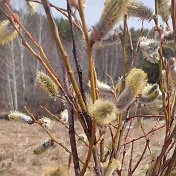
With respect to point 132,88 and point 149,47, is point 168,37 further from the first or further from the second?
point 132,88

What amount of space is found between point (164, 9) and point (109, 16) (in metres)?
0.20

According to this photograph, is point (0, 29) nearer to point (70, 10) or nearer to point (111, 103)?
point (70, 10)

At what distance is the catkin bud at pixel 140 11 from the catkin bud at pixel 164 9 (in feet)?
0.06

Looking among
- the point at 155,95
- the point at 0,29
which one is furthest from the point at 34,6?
the point at 155,95

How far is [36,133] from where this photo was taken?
26.4ft

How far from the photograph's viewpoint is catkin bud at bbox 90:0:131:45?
491 millimetres

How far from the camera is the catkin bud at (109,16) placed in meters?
0.49

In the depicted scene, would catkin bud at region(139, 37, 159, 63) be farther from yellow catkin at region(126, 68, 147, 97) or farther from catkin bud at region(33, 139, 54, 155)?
catkin bud at region(33, 139, 54, 155)

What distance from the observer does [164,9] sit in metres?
0.67

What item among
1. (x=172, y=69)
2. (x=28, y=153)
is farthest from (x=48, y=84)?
(x=28, y=153)

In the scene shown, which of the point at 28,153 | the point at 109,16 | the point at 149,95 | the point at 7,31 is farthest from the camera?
the point at 28,153

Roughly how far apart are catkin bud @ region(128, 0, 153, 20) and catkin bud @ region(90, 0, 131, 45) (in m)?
0.17

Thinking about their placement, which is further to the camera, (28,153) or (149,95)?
(28,153)

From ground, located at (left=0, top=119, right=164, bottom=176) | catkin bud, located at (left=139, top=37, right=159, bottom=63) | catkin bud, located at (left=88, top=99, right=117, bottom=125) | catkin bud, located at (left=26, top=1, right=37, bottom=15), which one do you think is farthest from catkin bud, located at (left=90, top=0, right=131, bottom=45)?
ground, located at (left=0, top=119, right=164, bottom=176)
